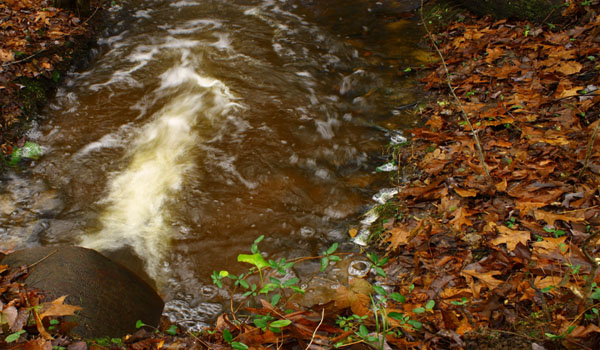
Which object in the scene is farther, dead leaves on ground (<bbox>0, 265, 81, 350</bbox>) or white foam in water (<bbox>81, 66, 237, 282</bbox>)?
white foam in water (<bbox>81, 66, 237, 282</bbox>)

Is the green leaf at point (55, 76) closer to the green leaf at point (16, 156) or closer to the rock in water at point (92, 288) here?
the green leaf at point (16, 156)

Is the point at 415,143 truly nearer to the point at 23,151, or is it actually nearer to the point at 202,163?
the point at 202,163

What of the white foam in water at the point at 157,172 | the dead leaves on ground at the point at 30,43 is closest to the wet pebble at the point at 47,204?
the white foam in water at the point at 157,172

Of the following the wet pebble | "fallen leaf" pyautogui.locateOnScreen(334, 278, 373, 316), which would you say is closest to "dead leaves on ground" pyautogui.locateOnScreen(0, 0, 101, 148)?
the wet pebble

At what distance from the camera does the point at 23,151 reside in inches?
204

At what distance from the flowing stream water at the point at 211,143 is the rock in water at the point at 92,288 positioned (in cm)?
40

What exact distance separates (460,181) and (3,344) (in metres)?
3.94

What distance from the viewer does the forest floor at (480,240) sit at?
2.28 m

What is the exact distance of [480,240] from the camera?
3.17 m

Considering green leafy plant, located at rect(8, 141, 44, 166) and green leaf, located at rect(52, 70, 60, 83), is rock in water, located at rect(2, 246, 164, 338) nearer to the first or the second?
green leafy plant, located at rect(8, 141, 44, 166)

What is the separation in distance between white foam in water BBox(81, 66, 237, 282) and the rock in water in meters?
0.64

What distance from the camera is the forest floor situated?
89.7 inches

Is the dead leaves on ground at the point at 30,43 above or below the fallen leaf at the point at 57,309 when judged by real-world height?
above

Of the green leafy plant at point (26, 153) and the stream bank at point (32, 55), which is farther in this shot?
the stream bank at point (32, 55)
